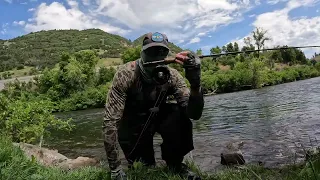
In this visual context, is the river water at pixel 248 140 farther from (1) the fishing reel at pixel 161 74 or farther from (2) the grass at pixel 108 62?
(2) the grass at pixel 108 62

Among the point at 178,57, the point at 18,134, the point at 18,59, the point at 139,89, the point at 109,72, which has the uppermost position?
the point at 18,59

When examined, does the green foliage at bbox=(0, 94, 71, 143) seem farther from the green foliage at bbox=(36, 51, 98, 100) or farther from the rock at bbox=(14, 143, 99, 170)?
the green foliage at bbox=(36, 51, 98, 100)

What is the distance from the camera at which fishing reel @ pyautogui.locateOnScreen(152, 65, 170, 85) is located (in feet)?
14.6

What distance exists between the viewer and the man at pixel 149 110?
426 centimetres

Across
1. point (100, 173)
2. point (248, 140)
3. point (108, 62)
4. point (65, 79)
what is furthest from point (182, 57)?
point (108, 62)

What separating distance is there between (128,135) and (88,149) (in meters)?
10.7

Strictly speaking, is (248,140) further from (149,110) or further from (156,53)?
(156,53)

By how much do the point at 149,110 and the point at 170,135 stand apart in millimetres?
446

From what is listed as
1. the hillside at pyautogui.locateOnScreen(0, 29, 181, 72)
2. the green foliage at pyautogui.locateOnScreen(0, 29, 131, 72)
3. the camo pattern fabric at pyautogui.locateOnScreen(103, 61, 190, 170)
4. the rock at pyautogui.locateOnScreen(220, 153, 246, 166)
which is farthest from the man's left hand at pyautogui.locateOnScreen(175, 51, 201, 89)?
the hillside at pyautogui.locateOnScreen(0, 29, 181, 72)

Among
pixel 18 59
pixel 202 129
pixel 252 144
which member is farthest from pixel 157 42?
pixel 18 59

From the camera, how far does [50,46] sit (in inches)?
6437

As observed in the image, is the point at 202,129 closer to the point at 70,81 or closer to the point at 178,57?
the point at 178,57

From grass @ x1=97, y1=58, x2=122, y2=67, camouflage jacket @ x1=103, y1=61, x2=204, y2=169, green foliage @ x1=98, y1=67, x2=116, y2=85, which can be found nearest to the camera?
camouflage jacket @ x1=103, y1=61, x2=204, y2=169

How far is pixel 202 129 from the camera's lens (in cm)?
1756
